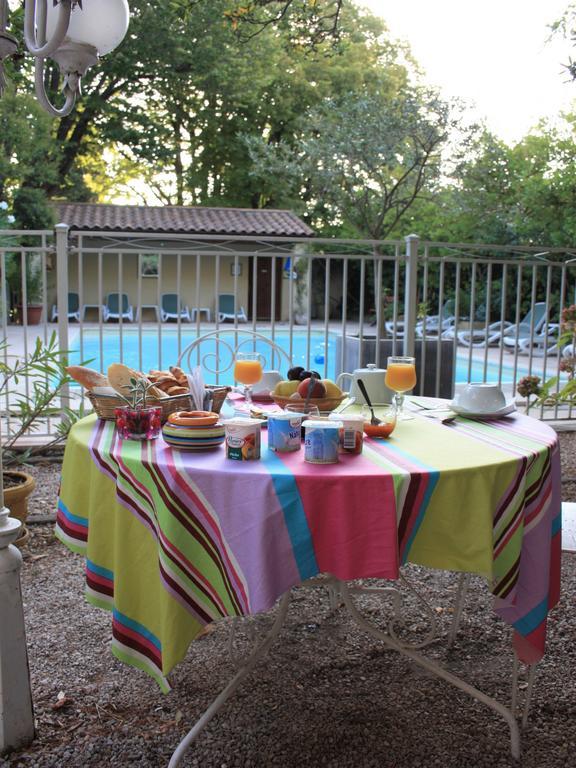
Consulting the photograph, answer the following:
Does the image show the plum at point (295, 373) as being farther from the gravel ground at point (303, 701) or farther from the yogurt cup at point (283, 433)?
the gravel ground at point (303, 701)

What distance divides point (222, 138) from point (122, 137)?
418 cm

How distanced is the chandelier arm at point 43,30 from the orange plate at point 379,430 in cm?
113

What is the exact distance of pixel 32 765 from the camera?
167 centimetres

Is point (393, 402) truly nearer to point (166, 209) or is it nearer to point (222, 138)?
point (166, 209)

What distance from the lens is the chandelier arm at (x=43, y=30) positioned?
1.46 m

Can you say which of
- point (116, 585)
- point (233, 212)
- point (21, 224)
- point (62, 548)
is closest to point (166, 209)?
point (233, 212)

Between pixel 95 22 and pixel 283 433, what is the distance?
3.85 ft

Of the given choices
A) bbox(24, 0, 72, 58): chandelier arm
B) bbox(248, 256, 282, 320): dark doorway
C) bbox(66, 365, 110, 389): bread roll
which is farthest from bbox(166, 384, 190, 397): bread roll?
bbox(248, 256, 282, 320): dark doorway

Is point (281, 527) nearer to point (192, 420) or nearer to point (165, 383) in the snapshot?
point (192, 420)

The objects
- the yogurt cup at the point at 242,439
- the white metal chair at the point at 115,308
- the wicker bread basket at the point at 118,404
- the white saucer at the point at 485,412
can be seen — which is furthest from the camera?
the white metal chair at the point at 115,308

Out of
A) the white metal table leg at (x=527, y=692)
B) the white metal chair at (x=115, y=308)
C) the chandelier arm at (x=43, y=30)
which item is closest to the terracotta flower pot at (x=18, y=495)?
the chandelier arm at (x=43, y=30)

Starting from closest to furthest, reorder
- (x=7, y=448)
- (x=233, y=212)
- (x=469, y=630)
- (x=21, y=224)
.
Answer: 1. (x=469, y=630)
2. (x=7, y=448)
3. (x=21, y=224)
4. (x=233, y=212)

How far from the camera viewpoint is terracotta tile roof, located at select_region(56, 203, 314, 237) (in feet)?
58.3

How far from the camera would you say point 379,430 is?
1.77 meters
